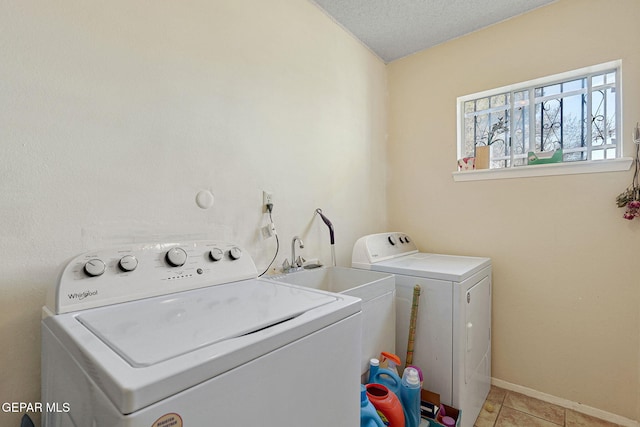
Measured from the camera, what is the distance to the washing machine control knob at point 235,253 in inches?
47.6

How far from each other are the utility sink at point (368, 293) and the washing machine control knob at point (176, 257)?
1.71 feet

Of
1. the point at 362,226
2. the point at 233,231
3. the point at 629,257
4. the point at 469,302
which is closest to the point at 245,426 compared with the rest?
the point at 233,231

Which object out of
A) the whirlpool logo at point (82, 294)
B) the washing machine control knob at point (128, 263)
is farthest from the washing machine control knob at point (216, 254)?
the whirlpool logo at point (82, 294)

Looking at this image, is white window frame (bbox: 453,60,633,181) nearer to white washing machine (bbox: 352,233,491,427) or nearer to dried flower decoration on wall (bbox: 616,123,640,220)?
dried flower decoration on wall (bbox: 616,123,640,220)

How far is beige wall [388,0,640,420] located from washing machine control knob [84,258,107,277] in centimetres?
216

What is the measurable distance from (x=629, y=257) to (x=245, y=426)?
2.19 meters

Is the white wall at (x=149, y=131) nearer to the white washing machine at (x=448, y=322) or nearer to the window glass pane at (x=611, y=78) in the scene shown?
the white washing machine at (x=448, y=322)

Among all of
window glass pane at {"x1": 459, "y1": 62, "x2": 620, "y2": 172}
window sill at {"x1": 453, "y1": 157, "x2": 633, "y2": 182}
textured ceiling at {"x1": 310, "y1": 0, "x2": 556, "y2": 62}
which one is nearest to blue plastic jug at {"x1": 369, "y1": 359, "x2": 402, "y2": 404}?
window sill at {"x1": 453, "y1": 157, "x2": 633, "y2": 182}

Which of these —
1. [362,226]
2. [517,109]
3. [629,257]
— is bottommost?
[629,257]

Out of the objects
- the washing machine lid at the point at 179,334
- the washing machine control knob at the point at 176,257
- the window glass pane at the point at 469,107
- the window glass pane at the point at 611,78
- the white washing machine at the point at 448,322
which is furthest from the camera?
the window glass pane at the point at 469,107

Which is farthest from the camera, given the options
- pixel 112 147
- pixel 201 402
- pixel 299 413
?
pixel 112 147

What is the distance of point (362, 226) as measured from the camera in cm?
232

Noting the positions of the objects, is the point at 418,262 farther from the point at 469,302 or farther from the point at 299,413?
the point at 299,413

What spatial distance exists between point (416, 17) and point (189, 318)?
7.47 feet
